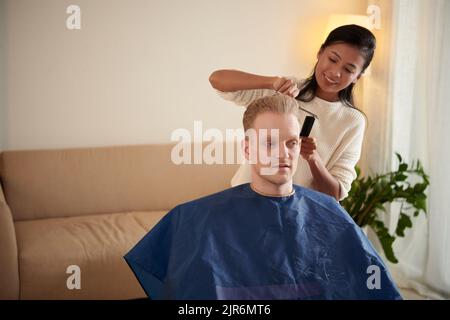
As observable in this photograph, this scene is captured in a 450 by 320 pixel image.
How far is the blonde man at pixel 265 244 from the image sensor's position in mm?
1346

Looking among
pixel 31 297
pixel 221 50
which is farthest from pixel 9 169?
pixel 221 50

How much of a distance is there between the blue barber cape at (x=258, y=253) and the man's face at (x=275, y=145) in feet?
0.28

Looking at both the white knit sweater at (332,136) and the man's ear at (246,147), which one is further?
the white knit sweater at (332,136)

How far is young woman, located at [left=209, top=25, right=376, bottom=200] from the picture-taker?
1.53 meters

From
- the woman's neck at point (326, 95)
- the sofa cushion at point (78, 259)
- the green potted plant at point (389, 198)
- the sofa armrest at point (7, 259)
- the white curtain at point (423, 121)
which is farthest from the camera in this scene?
the green potted plant at point (389, 198)

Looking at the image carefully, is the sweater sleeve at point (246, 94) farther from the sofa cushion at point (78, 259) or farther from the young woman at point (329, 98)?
the sofa cushion at point (78, 259)

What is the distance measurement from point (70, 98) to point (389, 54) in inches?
78.2

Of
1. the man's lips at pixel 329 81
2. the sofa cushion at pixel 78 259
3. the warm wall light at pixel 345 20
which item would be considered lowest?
the sofa cushion at pixel 78 259

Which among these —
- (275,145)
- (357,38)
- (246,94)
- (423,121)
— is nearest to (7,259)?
(246,94)

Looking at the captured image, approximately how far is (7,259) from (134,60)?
1.44m

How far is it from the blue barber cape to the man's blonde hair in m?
0.22

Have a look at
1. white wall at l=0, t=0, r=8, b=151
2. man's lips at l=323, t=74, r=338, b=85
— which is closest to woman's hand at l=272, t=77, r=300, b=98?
man's lips at l=323, t=74, r=338, b=85

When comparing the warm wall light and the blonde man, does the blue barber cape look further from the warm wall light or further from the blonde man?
the warm wall light

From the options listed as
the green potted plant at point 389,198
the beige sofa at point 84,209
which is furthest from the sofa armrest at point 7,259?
the green potted plant at point 389,198
